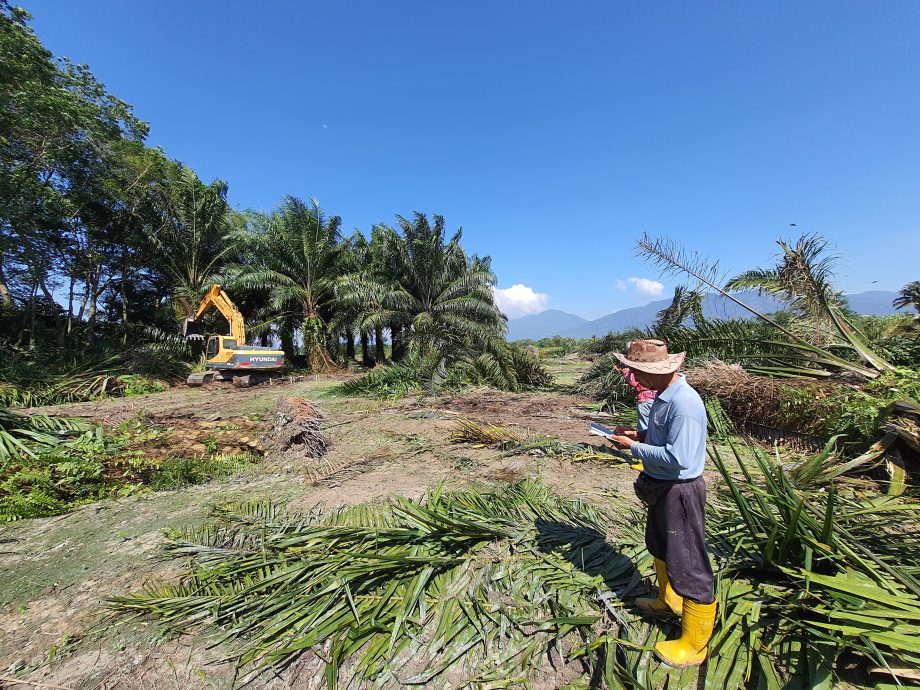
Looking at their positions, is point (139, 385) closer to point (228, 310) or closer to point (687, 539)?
point (228, 310)

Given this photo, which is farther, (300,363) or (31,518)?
(300,363)

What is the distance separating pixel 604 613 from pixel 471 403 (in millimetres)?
7321

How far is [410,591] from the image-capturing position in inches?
92.3

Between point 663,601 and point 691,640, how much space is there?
0.78ft

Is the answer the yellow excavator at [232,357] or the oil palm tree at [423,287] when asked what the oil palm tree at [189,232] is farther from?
the oil palm tree at [423,287]

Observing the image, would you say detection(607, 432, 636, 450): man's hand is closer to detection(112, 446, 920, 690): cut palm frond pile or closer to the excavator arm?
detection(112, 446, 920, 690): cut palm frond pile

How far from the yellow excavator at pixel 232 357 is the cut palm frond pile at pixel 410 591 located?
11.1m

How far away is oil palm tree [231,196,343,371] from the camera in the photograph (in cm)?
1722

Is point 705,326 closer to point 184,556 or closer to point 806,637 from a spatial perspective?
point 806,637

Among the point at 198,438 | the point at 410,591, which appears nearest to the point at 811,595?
the point at 410,591

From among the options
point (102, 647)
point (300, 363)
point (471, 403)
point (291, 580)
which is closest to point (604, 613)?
point (291, 580)

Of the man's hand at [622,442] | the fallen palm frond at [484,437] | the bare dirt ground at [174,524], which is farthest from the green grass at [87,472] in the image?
the man's hand at [622,442]

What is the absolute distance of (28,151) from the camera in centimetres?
1202

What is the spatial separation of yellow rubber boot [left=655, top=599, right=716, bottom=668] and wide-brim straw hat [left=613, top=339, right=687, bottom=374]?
117 centimetres
